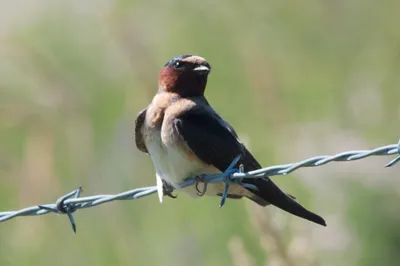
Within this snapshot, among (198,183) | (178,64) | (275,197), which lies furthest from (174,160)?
(178,64)

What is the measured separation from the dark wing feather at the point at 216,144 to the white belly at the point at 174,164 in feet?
0.13

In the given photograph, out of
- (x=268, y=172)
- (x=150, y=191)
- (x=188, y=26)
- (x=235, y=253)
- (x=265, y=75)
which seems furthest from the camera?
(x=188, y=26)

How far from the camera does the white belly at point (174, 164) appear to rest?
132 inches

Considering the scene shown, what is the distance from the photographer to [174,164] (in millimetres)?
3357

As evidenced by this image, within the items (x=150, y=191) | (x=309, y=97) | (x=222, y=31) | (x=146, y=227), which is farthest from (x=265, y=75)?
(x=150, y=191)

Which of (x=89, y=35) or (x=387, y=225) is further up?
(x=89, y=35)

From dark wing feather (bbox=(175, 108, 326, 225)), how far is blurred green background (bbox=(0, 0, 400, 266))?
0.43 m

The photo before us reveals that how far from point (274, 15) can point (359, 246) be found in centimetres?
247

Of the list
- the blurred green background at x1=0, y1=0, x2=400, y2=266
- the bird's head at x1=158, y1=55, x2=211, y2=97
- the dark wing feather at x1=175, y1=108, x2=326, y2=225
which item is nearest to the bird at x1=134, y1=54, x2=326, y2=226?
the dark wing feather at x1=175, y1=108, x2=326, y2=225

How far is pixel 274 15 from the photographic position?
643 cm

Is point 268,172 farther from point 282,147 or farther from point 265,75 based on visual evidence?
point 265,75

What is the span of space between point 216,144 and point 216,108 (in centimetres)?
207

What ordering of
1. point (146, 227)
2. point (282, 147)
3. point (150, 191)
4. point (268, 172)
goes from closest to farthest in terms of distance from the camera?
1. point (268, 172)
2. point (150, 191)
3. point (146, 227)
4. point (282, 147)

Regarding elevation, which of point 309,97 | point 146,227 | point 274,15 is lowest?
point 146,227
